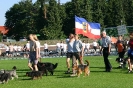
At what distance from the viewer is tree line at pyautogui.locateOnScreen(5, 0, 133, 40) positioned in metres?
76.9

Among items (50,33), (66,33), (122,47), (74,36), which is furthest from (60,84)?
(66,33)

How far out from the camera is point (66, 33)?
275ft

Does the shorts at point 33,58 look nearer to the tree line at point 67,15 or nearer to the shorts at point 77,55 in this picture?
the shorts at point 77,55

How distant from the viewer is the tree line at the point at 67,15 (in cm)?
7688

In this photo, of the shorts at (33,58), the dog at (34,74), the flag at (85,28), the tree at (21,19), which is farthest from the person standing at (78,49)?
the tree at (21,19)

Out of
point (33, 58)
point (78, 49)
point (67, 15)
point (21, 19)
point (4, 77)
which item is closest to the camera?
point (4, 77)

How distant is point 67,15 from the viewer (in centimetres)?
8456

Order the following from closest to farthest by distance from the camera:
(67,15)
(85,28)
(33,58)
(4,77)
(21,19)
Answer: (4,77)
(33,58)
(85,28)
(67,15)
(21,19)

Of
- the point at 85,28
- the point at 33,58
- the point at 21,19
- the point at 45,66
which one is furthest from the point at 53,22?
the point at 33,58

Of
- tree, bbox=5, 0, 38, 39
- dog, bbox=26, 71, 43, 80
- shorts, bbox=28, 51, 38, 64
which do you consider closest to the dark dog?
shorts, bbox=28, 51, 38, 64

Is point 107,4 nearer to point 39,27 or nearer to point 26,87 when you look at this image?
point 39,27

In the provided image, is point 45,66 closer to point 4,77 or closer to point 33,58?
point 33,58

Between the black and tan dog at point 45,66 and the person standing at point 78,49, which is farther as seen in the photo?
the person standing at point 78,49

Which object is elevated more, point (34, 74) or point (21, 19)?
point (21, 19)
